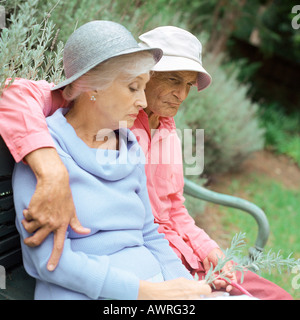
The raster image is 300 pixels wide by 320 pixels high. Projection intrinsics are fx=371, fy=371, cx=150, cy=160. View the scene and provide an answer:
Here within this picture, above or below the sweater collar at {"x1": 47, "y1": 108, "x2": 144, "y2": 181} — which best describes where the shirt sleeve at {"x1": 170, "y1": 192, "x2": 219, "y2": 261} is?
below

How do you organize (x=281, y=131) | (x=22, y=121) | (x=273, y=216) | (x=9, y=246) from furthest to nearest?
(x=281, y=131) → (x=273, y=216) → (x=9, y=246) → (x=22, y=121)

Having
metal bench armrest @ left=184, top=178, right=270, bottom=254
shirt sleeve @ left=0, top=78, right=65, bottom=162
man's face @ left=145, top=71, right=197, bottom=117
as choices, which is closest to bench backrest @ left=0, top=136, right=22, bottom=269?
shirt sleeve @ left=0, top=78, right=65, bottom=162

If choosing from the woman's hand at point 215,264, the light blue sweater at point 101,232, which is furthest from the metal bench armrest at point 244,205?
the light blue sweater at point 101,232

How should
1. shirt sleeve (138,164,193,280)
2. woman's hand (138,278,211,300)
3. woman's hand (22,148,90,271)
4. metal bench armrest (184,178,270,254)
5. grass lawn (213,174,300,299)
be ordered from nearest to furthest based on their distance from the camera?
woman's hand (22,148,90,271)
woman's hand (138,278,211,300)
shirt sleeve (138,164,193,280)
metal bench armrest (184,178,270,254)
grass lawn (213,174,300,299)

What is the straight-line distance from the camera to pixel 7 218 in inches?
58.1

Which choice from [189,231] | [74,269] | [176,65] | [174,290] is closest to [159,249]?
[174,290]

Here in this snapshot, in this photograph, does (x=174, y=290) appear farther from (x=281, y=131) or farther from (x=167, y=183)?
(x=281, y=131)

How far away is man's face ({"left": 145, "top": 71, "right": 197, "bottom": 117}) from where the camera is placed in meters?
1.82

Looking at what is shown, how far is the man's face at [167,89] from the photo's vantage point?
5.98 feet

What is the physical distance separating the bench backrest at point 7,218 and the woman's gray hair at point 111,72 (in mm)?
358

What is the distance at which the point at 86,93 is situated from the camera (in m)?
1.45

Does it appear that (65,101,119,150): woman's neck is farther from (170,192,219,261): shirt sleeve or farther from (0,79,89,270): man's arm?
(170,192,219,261): shirt sleeve

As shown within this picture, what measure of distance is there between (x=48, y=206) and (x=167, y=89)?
0.93m

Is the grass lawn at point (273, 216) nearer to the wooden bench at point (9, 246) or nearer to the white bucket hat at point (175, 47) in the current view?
the white bucket hat at point (175, 47)
